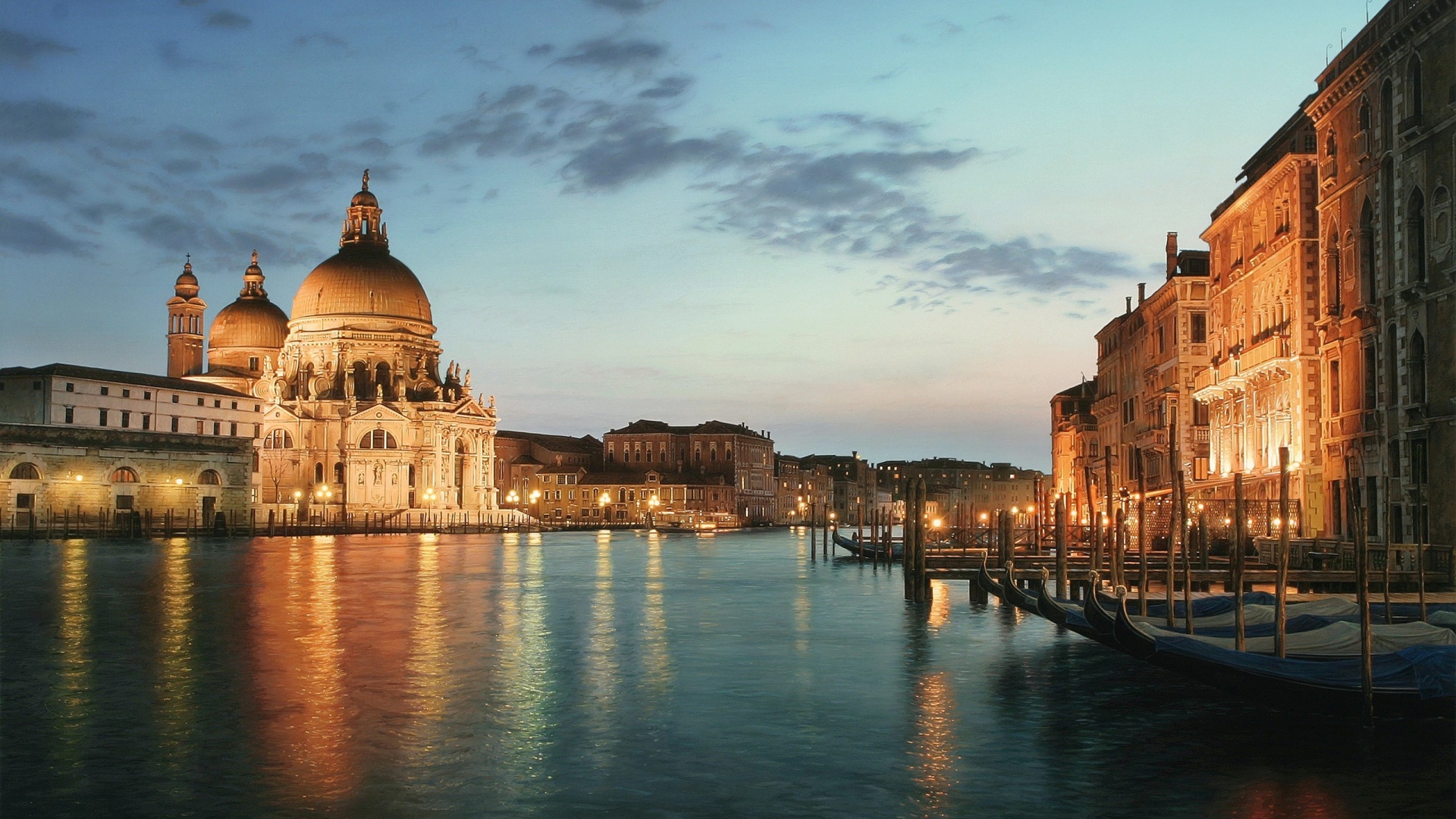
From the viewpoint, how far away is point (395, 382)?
4139 inches

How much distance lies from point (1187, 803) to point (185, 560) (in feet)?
143

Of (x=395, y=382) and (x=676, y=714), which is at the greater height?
(x=395, y=382)

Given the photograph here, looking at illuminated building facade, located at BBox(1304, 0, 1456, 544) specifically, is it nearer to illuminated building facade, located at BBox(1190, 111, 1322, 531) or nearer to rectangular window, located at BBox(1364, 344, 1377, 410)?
rectangular window, located at BBox(1364, 344, 1377, 410)

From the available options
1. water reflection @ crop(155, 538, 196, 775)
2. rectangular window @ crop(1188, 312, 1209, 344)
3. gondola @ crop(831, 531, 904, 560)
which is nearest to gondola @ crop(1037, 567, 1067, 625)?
water reflection @ crop(155, 538, 196, 775)

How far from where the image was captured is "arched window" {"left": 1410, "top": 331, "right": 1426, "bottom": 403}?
26656mm

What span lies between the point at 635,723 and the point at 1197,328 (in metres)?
35.1

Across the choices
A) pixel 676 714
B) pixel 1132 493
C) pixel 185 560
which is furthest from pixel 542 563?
pixel 676 714

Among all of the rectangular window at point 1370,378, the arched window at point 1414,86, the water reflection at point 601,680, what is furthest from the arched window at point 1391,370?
the water reflection at point 601,680

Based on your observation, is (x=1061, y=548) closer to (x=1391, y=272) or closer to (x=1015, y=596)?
(x=1015, y=596)

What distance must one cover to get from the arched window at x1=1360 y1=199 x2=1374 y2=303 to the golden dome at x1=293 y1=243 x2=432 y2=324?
84895mm

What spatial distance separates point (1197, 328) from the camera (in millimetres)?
46406

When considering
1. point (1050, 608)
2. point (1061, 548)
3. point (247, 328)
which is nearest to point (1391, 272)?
point (1061, 548)

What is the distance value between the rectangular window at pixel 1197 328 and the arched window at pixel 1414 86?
19.7 m

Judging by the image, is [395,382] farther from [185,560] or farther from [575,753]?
[575,753]
